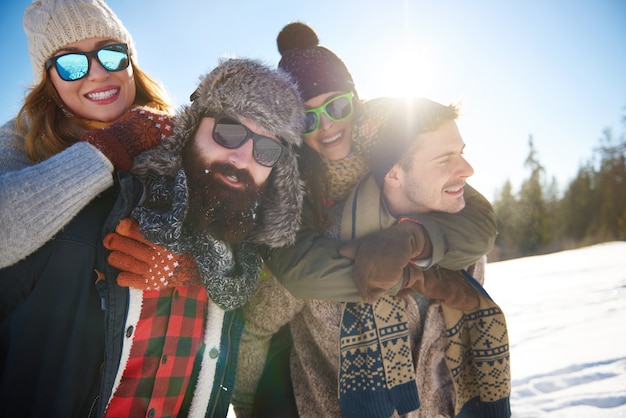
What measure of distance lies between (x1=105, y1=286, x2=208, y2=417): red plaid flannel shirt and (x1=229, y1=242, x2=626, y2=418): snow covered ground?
1942 millimetres

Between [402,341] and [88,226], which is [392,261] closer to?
[402,341]

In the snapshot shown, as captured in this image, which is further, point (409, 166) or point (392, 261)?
point (409, 166)

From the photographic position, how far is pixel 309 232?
2111 millimetres

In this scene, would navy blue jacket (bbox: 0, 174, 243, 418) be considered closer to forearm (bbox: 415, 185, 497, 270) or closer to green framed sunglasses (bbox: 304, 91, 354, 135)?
green framed sunglasses (bbox: 304, 91, 354, 135)

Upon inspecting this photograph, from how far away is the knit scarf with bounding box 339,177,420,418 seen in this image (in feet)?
6.54

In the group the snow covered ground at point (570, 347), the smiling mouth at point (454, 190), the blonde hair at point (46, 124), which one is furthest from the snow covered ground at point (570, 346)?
the blonde hair at point (46, 124)

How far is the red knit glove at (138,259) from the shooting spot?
1552 mm

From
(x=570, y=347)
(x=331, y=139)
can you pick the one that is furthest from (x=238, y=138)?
(x=570, y=347)

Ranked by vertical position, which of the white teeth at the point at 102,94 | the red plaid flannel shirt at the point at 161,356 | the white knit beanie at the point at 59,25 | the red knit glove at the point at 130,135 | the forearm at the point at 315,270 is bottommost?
the red plaid flannel shirt at the point at 161,356

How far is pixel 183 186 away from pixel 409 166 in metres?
1.39

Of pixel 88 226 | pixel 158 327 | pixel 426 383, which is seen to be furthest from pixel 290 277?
pixel 426 383

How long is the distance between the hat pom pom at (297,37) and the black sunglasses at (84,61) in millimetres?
1291

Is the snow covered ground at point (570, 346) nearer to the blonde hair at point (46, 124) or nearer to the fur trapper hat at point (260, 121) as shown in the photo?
the fur trapper hat at point (260, 121)

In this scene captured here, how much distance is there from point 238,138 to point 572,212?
3850 centimetres
